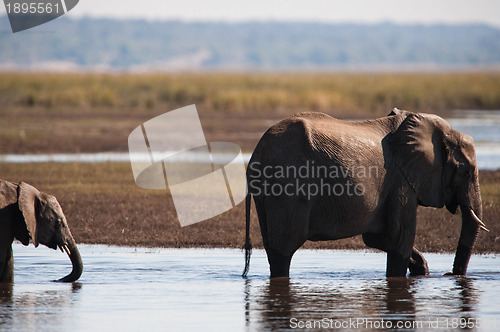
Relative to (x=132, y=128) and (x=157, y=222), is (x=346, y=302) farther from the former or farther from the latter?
(x=132, y=128)

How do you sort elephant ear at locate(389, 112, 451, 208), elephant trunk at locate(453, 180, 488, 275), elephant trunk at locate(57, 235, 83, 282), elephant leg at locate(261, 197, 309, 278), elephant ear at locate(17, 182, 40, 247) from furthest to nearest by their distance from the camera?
1. elephant trunk at locate(453, 180, 488, 275)
2. elephant ear at locate(389, 112, 451, 208)
3. elephant trunk at locate(57, 235, 83, 282)
4. elephant ear at locate(17, 182, 40, 247)
5. elephant leg at locate(261, 197, 309, 278)

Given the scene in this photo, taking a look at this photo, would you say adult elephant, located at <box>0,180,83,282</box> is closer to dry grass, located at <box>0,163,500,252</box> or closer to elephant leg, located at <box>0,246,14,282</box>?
elephant leg, located at <box>0,246,14,282</box>

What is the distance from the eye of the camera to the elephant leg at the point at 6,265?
31.9 feet

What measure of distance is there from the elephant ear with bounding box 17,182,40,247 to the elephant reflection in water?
2428mm

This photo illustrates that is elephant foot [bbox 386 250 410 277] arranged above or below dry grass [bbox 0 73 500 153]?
below

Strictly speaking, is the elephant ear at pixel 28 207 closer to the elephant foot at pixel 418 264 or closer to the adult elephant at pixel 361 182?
the adult elephant at pixel 361 182

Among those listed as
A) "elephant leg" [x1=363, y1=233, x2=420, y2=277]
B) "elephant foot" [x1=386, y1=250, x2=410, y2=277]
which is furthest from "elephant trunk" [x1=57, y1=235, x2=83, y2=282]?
"elephant foot" [x1=386, y1=250, x2=410, y2=277]

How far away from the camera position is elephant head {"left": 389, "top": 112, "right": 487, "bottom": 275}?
1013 cm

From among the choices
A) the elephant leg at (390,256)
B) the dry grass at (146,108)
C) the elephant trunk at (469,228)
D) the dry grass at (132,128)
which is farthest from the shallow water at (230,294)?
the dry grass at (146,108)

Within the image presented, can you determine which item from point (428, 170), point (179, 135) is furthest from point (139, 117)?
point (428, 170)

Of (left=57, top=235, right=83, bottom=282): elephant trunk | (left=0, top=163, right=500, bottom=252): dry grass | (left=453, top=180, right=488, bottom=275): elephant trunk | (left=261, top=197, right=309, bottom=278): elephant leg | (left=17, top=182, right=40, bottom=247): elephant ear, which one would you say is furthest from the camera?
(left=0, top=163, right=500, bottom=252): dry grass

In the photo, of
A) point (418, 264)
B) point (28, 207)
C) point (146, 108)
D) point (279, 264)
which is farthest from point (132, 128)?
point (279, 264)

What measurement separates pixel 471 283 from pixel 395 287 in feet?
3.23

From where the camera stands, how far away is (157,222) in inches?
558
